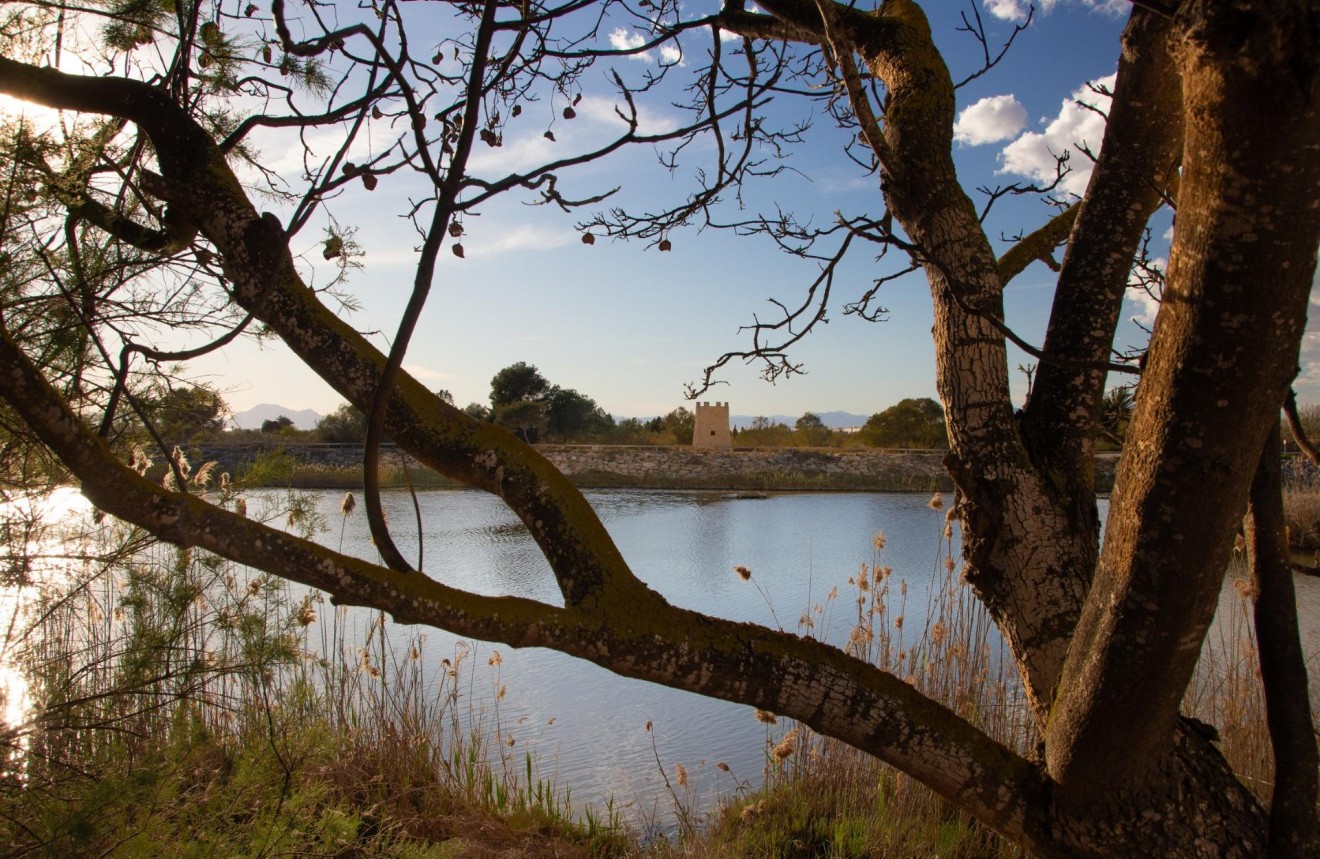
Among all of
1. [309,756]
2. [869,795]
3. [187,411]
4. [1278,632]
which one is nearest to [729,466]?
[869,795]

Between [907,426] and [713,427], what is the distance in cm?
448

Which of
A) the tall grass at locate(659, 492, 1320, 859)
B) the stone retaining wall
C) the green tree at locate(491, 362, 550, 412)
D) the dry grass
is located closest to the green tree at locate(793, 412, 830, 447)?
the stone retaining wall

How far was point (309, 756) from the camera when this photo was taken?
8.22 feet

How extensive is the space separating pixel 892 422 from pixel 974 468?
1834 centimetres

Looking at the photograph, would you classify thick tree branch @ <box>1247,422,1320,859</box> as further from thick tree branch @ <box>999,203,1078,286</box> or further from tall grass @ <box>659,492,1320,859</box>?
tall grass @ <box>659,492,1320,859</box>

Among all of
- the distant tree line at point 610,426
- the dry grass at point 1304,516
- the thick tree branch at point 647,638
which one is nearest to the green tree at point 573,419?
the distant tree line at point 610,426

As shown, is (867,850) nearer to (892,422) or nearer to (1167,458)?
(1167,458)

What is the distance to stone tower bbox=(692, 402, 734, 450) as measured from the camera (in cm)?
2034

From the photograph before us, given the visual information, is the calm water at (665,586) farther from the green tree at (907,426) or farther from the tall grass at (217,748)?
the green tree at (907,426)

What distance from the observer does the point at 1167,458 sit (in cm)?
116

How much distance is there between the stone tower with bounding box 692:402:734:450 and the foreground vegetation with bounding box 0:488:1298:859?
53.5 ft

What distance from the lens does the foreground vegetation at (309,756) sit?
1905 millimetres

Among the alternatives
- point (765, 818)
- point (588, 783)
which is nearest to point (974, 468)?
point (765, 818)

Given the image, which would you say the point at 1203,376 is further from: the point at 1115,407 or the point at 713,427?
the point at 713,427
